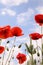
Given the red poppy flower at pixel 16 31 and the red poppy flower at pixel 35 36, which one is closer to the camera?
the red poppy flower at pixel 16 31

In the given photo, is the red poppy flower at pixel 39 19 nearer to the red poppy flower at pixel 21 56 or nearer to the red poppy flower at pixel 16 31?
the red poppy flower at pixel 16 31

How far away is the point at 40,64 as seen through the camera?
0.99 meters

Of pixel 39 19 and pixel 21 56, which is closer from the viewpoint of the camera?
pixel 39 19

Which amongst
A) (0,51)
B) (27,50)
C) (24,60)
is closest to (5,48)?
(0,51)

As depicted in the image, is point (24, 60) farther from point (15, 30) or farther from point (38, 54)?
point (15, 30)

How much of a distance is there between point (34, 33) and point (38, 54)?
0.45 feet

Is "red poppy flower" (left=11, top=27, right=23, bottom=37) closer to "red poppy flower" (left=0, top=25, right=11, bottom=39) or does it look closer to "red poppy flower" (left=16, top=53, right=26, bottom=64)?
"red poppy flower" (left=0, top=25, right=11, bottom=39)

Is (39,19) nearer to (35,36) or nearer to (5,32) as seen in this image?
(35,36)

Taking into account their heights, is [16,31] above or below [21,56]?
above

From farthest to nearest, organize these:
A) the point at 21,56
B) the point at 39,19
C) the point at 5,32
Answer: the point at 21,56, the point at 39,19, the point at 5,32

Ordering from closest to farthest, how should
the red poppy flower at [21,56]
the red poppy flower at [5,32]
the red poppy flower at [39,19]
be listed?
the red poppy flower at [5,32] → the red poppy flower at [39,19] → the red poppy flower at [21,56]

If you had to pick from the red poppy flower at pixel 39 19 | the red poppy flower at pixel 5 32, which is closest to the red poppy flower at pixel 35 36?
the red poppy flower at pixel 39 19

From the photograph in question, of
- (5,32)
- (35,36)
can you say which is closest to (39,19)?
(35,36)

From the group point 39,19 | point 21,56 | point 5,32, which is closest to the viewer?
point 5,32
